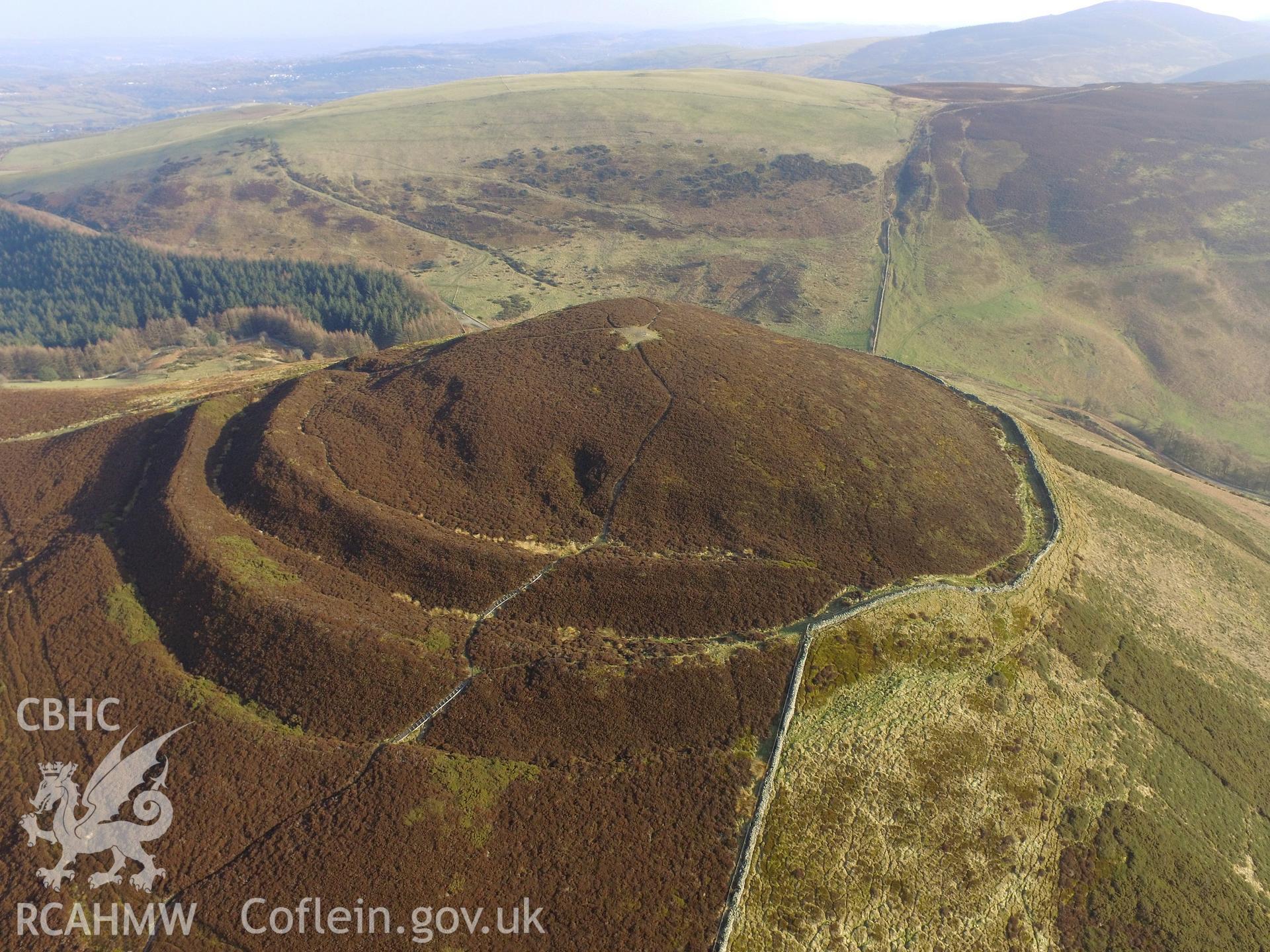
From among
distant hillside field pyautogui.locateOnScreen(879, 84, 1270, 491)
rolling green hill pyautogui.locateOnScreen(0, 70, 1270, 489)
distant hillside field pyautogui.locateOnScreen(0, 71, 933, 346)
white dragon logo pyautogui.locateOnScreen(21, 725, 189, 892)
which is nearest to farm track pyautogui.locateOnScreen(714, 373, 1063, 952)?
white dragon logo pyautogui.locateOnScreen(21, 725, 189, 892)

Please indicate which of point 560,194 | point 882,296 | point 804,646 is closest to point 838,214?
point 882,296

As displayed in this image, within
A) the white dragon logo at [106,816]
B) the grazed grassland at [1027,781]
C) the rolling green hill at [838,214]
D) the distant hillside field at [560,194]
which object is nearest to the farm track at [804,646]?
the grazed grassland at [1027,781]

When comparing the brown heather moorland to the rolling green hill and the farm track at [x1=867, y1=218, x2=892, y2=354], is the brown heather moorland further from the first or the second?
the rolling green hill

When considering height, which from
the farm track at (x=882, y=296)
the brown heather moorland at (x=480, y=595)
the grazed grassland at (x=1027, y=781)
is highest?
the brown heather moorland at (x=480, y=595)

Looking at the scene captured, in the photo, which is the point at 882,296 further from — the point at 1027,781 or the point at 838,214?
the point at 1027,781

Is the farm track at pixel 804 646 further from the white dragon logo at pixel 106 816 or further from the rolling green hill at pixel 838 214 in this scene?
the rolling green hill at pixel 838 214
